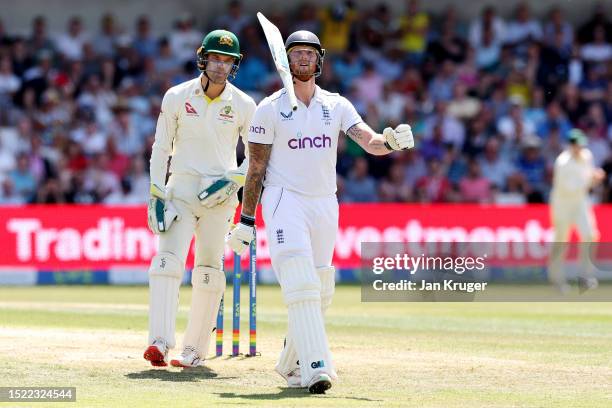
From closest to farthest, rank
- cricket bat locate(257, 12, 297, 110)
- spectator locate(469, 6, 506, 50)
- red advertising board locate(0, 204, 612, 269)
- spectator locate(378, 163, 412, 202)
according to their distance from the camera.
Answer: cricket bat locate(257, 12, 297, 110), red advertising board locate(0, 204, 612, 269), spectator locate(378, 163, 412, 202), spectator locate(469, 6, 506, 50)

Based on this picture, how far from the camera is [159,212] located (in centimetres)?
923

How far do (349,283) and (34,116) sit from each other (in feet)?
18.5

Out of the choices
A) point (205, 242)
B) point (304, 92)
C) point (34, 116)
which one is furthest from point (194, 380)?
point (34, 116)

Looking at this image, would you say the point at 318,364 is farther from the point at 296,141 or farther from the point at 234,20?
the point at 234,20

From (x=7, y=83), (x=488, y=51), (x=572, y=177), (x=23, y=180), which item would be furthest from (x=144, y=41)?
(x=572, y=177)

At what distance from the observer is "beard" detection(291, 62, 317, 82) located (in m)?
8.34

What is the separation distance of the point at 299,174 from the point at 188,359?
69.8 inches

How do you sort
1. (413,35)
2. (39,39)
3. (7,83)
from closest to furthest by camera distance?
1. (7,83)
2. (39,39)
3. (413,35)

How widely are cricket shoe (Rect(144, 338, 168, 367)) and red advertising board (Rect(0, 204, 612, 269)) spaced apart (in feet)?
29.9

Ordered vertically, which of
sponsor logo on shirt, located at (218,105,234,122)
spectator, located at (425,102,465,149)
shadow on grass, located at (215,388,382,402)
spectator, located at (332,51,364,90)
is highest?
spectator, located at (332,51,364,90)

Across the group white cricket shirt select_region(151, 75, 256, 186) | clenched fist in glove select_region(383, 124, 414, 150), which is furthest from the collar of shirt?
clenched fist in glove select_region(383, 124, 414, 150)

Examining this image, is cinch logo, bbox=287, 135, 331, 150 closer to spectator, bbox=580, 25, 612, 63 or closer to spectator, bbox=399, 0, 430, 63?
spectator, bbox=399, 0, 430, 63

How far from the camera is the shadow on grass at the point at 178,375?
8547 millimetres

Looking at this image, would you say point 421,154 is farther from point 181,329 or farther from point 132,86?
point 181,329
